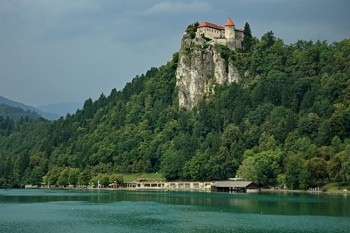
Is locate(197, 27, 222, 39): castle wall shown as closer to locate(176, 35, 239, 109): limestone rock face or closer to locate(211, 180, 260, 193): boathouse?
locate(176, 35, 239, 109): limestone rock face

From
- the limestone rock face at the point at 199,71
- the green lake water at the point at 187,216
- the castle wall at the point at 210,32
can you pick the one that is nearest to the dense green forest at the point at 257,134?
the limestone rock face at the point at 199,71

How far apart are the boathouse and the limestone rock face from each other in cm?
4942

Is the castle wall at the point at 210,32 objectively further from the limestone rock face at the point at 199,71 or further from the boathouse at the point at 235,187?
the boathouse at the point at 235,187

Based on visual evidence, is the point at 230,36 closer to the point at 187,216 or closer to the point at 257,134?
the point at 257,134

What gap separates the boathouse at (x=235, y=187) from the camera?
136m

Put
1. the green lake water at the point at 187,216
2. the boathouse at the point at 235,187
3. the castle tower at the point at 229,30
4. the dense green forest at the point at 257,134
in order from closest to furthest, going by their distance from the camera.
Result: 1. the green lake water at the point at 187,216
2. the dense green forest at the point at 257,134
3. the boathouse at the point at 235,187
4. the castle tower at the point at 229,30

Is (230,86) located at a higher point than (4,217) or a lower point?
higher

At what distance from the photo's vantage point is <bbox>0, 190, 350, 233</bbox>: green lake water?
68038mm

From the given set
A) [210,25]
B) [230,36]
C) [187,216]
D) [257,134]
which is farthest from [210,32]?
[187,216]

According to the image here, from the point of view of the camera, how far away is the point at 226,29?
189 metres

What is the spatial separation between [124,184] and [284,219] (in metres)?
99.9

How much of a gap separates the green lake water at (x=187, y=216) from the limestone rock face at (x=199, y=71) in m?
86.5

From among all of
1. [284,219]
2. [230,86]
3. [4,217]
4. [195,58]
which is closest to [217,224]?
[284,219]

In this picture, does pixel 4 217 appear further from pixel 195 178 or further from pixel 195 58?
pixel 195 58
